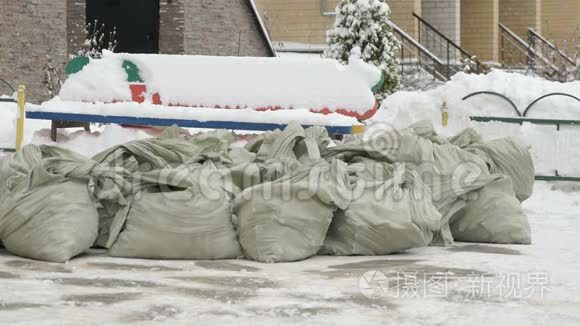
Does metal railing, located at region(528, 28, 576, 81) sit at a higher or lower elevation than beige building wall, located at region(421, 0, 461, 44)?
lower

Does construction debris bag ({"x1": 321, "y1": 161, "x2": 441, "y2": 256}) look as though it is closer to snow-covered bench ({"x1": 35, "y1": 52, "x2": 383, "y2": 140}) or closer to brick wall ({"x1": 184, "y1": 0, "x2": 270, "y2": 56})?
snow-covered bench ({"x1": 35, "y1": 52, "x2": 383, "y2": 140})

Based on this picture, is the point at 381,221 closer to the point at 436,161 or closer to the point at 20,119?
the point at 436,161

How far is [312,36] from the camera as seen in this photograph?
23.5 m

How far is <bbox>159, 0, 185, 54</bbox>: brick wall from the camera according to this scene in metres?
20.0

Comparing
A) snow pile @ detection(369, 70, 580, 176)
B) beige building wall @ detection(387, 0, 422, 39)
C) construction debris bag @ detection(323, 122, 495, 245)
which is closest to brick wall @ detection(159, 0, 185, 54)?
beige building wall @ detection(387, 0, 422, 39)

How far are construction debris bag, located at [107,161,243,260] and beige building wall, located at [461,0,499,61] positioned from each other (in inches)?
761

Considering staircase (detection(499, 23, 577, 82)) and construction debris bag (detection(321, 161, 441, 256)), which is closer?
construction debris bag (detection(321, 161, 441, 256))

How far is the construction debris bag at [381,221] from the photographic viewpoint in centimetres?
→ 671

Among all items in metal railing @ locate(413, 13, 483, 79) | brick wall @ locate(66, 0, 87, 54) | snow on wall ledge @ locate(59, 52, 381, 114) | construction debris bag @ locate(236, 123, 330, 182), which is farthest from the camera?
metal railing @ locate(413, 13, 483, 79)

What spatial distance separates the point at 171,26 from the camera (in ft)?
65.6

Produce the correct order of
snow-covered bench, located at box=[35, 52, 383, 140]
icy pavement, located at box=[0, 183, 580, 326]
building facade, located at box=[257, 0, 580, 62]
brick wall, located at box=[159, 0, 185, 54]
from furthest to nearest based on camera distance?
building facade, located at box=[257, 0, 580, 62] → brick wall, located at box=[159, 0, 185, 54] → snow-covered bench, located at box=[35, 52, 383, 140] → icy pavement, located at box=[0, 183, 580, 326]

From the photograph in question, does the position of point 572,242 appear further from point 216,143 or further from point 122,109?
point 122,109

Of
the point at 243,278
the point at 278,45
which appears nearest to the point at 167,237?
the point at 243,278

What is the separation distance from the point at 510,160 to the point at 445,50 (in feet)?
51.1
